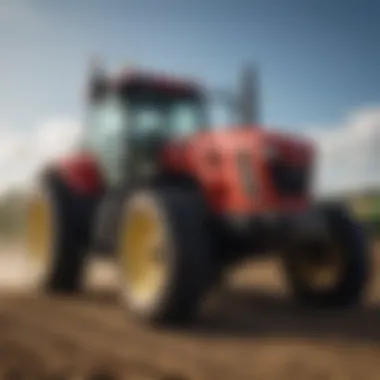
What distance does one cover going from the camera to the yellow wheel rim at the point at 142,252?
10.7 ft

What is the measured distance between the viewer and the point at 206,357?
→ 8.72 feet

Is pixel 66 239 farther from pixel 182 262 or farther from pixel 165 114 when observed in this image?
pixel 182 262

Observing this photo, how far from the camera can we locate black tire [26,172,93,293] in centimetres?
398

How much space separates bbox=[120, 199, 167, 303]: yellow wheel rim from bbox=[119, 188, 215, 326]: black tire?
0.23ft

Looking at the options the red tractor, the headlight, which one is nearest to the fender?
the red tractor

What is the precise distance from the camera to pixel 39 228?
14.5ft

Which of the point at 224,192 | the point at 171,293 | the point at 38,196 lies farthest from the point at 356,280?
the point at 38,196

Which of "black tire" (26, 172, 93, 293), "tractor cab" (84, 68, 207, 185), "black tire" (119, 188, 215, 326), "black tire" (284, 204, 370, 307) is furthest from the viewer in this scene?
"black tire" (26, 172, 93, 293)

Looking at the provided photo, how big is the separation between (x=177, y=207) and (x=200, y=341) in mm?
589

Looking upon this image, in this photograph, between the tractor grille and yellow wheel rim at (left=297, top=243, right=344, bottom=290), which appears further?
yellow wheel rim at (left=297, top=243, right=344, bottom=290)

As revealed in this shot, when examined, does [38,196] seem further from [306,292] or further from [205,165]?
[306,292]

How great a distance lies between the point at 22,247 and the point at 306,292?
185cm

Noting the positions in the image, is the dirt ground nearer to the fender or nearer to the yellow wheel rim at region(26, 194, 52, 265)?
the yellow wheel rim at region(26, 194, 52, 265)

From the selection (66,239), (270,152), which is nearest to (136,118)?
(66,239)
